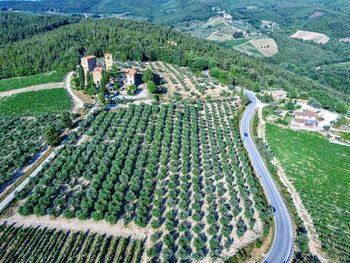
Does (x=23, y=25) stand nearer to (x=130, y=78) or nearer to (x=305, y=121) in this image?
(x=130, y=78)

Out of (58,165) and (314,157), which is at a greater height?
→ (58,165)

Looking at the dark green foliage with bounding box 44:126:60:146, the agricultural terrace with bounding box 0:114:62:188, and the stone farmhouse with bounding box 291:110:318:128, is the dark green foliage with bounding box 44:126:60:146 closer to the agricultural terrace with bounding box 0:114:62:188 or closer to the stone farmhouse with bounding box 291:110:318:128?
the agricultural terrace with bounding box 0:114:62:188

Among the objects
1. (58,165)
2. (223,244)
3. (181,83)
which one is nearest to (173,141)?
(58,165)

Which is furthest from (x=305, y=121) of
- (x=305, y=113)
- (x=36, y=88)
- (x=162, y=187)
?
(x=36, y=88)

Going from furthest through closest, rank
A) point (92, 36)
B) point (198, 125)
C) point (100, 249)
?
1. point (92, 36)
2. point (198, 125)
3. point (100, 249)

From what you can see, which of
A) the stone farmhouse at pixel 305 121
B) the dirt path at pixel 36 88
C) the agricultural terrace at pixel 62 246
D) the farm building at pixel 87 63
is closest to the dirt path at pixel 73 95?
the dirt path at pixel 36 88

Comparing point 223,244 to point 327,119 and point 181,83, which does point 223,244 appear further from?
point 181,83

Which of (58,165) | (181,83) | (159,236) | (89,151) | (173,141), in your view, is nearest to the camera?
(159,236)

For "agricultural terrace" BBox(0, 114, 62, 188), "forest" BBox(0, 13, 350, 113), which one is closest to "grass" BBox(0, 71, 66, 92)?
"forest" BBox(0, 13, 350, 113)
